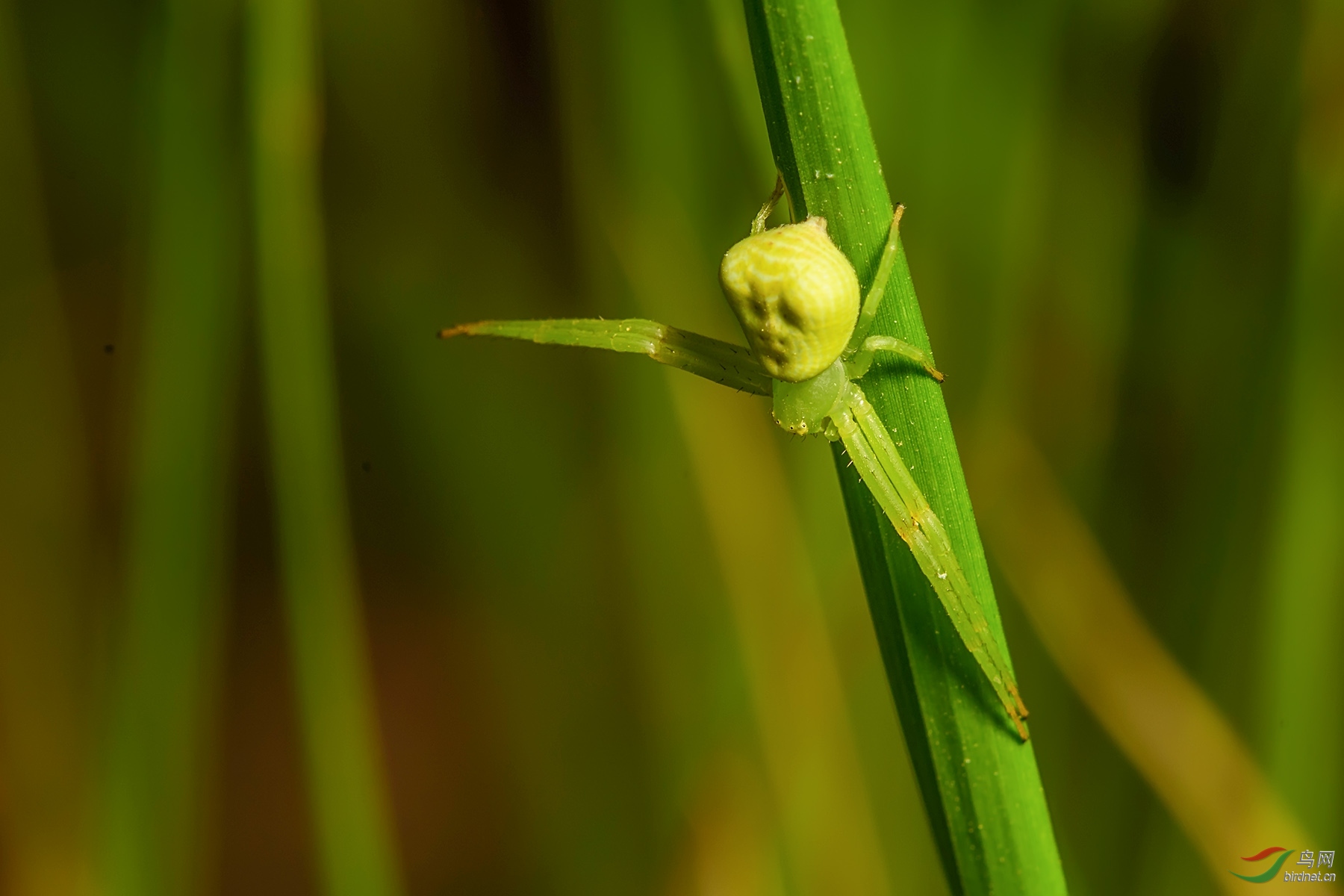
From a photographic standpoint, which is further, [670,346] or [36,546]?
[36,546]

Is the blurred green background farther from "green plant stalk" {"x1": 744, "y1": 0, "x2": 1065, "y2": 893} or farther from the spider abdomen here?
"green plant stalk" {"x1": 744, "y1": 0, "x2": 1065, "y2": 893}

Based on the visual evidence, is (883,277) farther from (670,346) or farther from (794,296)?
(670,346)

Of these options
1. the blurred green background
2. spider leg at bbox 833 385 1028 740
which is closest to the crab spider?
spider leg at bbox 833 385 1028 740

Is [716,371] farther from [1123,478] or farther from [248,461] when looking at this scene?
[248,461]

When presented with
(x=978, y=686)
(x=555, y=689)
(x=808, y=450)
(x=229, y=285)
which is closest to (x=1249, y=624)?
(x=808, y=450)

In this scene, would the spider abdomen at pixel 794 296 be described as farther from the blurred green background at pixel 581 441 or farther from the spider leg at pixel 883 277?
the blurred green background at pixel 581 441
